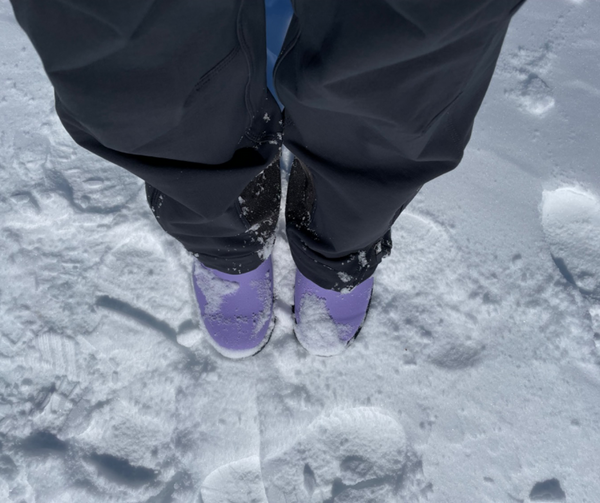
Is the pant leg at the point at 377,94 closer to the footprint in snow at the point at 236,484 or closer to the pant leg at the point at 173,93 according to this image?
the pant leg at the point at 173,93

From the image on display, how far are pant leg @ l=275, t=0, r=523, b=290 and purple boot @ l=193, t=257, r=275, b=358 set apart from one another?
24 cm

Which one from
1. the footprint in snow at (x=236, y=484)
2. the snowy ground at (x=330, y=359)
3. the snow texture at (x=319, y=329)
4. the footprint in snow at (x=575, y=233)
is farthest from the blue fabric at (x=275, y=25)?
the footprint in snow at (x=236, y=484)

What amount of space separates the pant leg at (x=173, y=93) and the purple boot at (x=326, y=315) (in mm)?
238

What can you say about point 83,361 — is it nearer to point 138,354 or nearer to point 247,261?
point 138,354

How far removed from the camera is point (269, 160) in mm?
698

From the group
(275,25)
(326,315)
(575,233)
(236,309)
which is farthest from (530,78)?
(236,309)

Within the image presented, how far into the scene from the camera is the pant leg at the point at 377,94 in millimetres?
399

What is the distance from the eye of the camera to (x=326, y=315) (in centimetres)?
91

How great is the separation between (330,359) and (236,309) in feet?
0.77

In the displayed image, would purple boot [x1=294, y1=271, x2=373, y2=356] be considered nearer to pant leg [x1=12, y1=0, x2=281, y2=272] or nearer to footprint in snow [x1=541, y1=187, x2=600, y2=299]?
pant leg [x1=12, y1=0, x2=281, y2=272]

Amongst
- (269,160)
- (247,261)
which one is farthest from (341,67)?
(247,261)

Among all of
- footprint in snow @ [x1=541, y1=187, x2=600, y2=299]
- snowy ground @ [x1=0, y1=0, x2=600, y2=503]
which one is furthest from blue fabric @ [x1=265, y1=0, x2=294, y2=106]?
footprint in snow @ [x1=541, y1=187, x2=600, y2=299]

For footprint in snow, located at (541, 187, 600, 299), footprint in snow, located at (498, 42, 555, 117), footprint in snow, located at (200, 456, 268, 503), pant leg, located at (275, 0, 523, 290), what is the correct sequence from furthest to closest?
1. footprint in snow, located at (498, 42, 555, 117)
2. footprint in snow, located at (541, 187, 600, 299)
3. footprint in snow, located at (200, 456, 268, 503)
4. pant leg, located at (275, 0, 523, 290)

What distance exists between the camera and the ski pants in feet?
1.32
